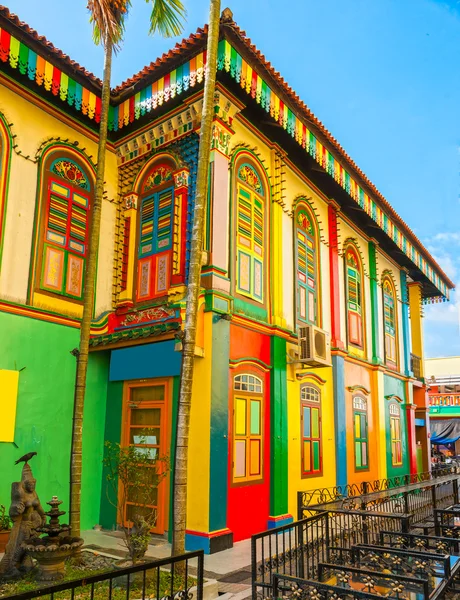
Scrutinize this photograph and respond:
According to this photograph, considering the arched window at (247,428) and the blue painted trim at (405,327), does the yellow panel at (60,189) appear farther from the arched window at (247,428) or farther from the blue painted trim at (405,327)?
the blue painted trim at (405,327)

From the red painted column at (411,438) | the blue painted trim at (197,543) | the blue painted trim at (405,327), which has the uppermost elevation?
the blue painted trim at (405,327)

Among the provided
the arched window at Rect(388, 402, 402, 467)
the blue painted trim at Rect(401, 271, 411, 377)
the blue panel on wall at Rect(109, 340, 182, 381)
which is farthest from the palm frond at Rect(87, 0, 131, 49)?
the blue painted trim at Rect(401, 271, 411, 377)

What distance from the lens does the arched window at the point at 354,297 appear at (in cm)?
1427

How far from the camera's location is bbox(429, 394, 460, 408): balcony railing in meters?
28.9

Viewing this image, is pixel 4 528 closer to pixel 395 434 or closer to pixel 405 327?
pixel 395 434

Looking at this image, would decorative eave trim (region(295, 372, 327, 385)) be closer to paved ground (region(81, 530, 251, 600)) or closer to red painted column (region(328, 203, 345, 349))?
red painted column (region(328, 203, 345, 349))

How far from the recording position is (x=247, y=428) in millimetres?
9414

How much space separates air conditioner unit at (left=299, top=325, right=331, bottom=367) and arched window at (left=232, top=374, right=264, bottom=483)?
128 cm

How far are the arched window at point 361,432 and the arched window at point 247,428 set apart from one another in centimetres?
470

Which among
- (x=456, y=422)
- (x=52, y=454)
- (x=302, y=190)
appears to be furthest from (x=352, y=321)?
(x=456, y=422)

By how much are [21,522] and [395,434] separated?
479 inches

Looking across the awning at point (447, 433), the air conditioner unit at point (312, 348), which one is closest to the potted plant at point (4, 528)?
the air conditioner unit at point (312, 348)

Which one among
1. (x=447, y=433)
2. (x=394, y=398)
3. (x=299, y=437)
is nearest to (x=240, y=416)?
(x=299, y=437)

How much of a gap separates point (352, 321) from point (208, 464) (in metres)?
7.42
